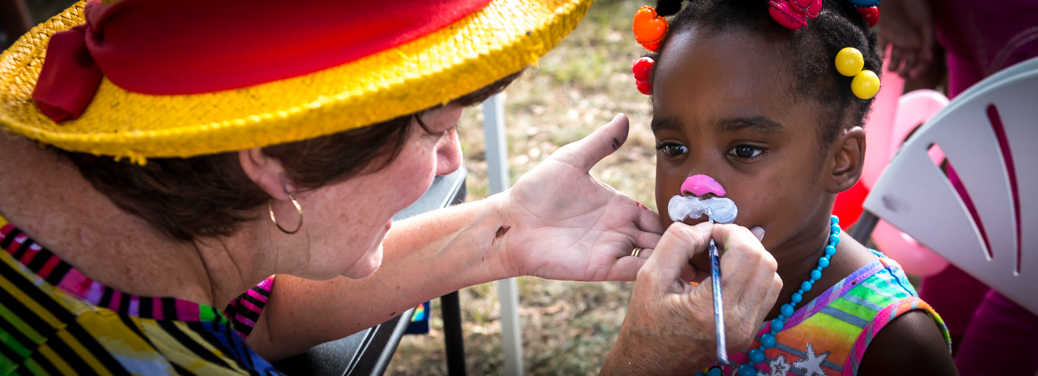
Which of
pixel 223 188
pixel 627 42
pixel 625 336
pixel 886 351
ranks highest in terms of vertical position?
pixel 627 42

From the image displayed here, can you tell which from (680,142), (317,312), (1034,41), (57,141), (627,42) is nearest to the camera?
(57,141)

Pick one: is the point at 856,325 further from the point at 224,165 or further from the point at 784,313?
the point at 224,165

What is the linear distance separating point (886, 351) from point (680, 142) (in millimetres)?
581

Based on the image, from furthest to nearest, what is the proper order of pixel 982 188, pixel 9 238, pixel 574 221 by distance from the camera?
1. pixel 982 188
2. pixel 574 221
3. pixel 9 238

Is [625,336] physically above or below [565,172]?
below

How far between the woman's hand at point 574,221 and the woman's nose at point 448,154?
237 millimetres

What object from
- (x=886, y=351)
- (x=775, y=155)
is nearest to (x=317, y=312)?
(x=775, y=155)

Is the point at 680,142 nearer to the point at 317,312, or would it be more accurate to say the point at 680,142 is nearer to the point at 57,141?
the point at 317,312

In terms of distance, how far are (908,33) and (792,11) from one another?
1454 millimetres

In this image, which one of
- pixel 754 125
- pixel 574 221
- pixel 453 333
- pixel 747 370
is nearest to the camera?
pixel 754 125

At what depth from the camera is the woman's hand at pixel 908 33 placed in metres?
2.35

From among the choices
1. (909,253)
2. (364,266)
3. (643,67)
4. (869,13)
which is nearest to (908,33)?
(909,253)

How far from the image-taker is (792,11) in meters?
1.29

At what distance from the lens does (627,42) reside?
572 cm
